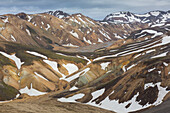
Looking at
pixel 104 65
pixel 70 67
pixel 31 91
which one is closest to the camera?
pixel 31 91

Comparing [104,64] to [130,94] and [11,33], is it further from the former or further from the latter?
[11,33]

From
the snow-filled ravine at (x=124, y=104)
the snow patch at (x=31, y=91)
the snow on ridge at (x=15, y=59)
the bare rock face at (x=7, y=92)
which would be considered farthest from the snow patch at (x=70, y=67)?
the snow-filled ravine at (x=124, y=104)

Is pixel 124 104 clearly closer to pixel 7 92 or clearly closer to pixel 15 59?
pixel 7 92

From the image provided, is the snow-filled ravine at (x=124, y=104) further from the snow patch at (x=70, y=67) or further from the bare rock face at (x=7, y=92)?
the snow patch at (x=70, y=67)

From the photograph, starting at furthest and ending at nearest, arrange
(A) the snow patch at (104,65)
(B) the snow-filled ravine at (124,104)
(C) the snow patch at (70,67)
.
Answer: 1. (C) the snow patch at (70,67)
2. (A) the snow patch at (104,65)
3. (B) the snow-filled ravine at (124,104)

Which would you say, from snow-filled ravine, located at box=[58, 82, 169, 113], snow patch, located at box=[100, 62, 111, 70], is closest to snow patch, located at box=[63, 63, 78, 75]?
snow patch, located at box=[100, 62, 111, 70]

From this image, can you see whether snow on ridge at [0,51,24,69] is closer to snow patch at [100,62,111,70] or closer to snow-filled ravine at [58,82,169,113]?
snow patch at [100,62,111,70]

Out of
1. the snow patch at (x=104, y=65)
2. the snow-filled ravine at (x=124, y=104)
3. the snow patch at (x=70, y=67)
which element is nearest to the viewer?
the snow-filled ravine at (x=124, y=104)

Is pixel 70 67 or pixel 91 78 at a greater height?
pixel 91 78

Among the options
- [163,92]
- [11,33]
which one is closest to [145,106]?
[163,92]

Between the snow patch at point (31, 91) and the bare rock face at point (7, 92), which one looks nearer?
the bare rock face at point (7, 92)

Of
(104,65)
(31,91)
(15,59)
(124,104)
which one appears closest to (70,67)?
(104,65)
